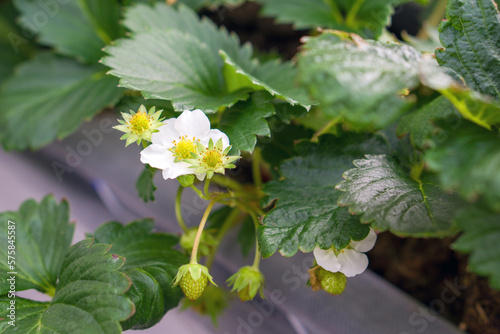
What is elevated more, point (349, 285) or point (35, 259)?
point (35, 259)

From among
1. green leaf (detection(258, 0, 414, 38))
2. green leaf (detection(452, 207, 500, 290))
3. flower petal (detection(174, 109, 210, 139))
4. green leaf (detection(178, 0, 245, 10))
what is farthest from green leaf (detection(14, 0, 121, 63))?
green leaf (detection(452, 207, 500, 290))

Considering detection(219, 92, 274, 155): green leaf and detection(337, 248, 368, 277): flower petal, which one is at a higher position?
detection(219, 92, 274, 155): green leaf

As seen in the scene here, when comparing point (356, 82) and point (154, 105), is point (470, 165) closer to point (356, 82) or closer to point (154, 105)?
point (356, 82)

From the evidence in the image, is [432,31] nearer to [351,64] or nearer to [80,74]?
[351,64]

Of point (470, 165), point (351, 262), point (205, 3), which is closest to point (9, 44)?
point (205, 3)

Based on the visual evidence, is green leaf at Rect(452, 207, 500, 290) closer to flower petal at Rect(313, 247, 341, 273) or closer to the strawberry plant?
the strawberry plant

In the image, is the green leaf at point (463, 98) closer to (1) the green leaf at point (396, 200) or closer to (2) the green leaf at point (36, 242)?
(1) the green leaf at point (396, 200)

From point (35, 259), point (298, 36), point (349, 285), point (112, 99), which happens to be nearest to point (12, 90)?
point (112, 99)
